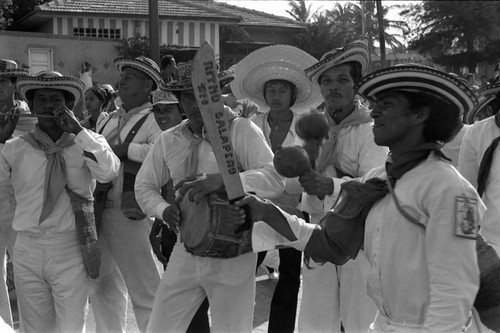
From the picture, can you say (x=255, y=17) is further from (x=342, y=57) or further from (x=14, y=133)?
(x=342, y=57)

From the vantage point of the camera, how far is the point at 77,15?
32.3 meters

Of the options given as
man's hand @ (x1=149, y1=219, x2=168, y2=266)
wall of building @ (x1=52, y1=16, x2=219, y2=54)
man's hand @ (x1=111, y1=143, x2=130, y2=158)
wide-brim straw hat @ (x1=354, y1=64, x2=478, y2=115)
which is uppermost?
wall of building @ (x1=52, y1=16, x2=219, y2=54)

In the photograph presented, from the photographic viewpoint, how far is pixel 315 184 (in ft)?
12.5

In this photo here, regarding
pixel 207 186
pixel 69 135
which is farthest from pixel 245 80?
pixel 207 186

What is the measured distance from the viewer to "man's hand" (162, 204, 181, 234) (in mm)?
4523

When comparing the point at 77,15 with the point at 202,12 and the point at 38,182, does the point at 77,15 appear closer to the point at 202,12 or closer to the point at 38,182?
the point at 202,12

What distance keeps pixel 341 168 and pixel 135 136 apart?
2042 millimetres

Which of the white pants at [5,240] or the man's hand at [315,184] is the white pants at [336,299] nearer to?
the man's hand at [315,184]

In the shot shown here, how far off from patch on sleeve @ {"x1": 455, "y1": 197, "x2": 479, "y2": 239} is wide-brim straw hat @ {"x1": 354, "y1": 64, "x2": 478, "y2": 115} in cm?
42

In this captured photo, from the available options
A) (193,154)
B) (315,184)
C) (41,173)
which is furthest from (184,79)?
(315,184)

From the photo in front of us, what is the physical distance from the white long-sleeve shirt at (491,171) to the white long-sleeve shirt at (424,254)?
218 centimetres

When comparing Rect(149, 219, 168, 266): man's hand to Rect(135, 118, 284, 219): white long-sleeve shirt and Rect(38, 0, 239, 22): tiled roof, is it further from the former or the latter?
Rect(38, 0, 239, 22): tiled roof

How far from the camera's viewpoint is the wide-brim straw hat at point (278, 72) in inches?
244

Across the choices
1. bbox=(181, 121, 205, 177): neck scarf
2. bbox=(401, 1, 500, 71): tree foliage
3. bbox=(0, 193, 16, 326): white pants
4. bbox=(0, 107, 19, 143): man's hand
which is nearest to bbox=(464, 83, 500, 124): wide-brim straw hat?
bbox=(181, 121, 205, 177): neck scarf
